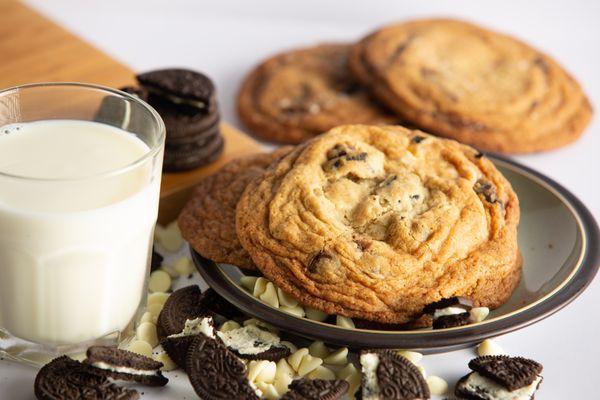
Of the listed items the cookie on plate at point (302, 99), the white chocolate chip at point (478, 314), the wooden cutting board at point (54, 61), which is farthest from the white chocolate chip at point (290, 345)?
the cookie on plate at point (302, 99)

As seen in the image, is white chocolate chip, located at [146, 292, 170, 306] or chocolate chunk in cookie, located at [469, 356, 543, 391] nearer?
chocolate chunk in cookie, located at [469, 356, 543, 391]

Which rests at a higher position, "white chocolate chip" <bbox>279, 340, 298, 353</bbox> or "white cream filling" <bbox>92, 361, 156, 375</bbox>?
"white cream filling" <bbox>92, 361, 156, 375</bbox>

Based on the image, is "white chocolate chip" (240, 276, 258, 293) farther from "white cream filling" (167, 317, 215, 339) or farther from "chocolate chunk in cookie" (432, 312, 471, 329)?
"chocolate chunk in cookie" (432, 312, 471, 329)

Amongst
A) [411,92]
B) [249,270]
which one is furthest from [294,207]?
[411,92]

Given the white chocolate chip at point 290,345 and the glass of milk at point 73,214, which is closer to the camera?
the glass of milk at point 73,214

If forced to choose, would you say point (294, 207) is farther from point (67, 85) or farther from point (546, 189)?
point (546, 189)

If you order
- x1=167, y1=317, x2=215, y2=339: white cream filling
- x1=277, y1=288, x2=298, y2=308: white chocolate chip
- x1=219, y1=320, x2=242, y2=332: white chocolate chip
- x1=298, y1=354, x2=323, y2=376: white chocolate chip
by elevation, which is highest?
x1=277, y1=288, x2=298, y2=308: white chocolate chip

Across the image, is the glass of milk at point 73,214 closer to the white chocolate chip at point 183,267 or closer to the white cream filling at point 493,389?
the white chocolate chip at point 183,267

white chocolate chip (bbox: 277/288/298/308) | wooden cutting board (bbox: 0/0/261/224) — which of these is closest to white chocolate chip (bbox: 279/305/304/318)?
white chocolate chip (bbox: 277/288/298/308)
